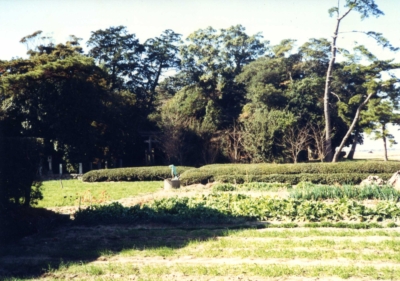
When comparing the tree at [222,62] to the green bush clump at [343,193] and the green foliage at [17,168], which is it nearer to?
the green bush clump at [343,193]

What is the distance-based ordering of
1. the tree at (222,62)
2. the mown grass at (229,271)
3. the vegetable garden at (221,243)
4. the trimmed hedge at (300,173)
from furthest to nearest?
the tree at (222,62), the trimmed hedge at (300,173), the vegetable garden at (221,243), the mown grass at (229,271)

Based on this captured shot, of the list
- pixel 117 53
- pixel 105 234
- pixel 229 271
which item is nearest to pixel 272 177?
pixel 105 234

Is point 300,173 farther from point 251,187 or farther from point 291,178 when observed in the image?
point 251,187

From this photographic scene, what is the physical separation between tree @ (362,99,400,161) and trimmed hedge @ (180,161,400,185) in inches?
400

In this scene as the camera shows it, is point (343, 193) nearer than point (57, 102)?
Yes

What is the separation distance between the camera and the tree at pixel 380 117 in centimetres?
2628

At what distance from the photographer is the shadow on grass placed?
19.5 feet

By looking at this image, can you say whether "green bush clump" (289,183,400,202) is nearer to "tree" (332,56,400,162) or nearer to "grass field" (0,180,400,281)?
"grass field" (0,180,400,281)

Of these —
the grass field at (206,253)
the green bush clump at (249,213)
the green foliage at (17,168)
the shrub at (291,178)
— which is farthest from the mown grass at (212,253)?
the shrub at (291,178)

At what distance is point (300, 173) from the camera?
59.0 ft

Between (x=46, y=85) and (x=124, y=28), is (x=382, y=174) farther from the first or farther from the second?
(x=124, y=28)

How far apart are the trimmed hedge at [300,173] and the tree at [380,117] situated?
400 inches

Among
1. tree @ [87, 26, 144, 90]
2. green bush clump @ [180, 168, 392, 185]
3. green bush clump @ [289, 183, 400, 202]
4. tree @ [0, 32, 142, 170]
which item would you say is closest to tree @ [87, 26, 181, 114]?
tree @ [87, 26, 144, 90]

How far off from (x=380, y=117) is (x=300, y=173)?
12.3m
